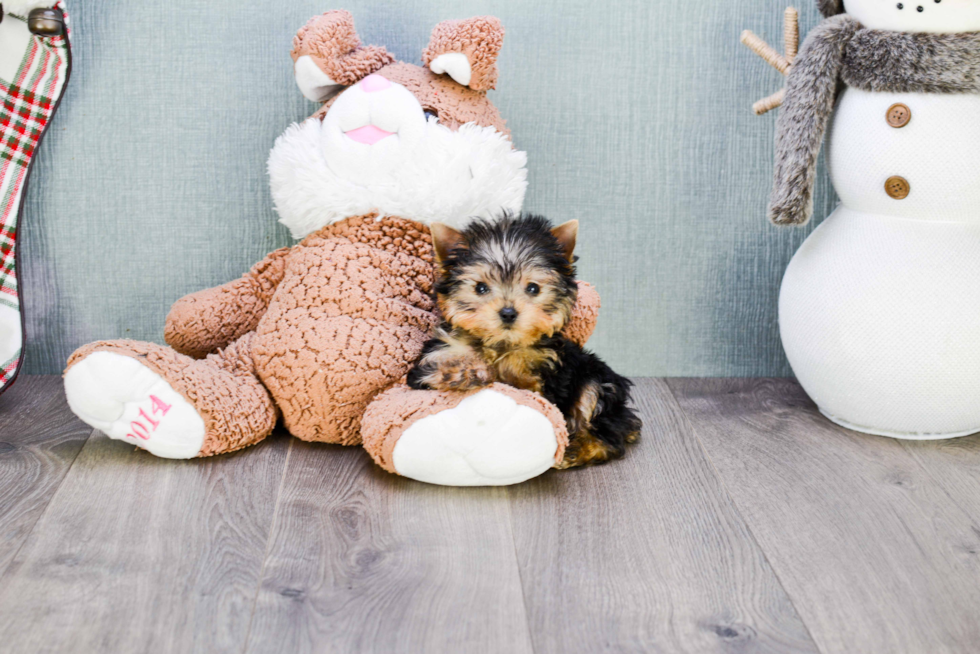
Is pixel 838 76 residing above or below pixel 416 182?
above

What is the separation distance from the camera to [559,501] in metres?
1.34

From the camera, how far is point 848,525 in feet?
4.21

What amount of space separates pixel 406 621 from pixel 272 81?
111 centimetres

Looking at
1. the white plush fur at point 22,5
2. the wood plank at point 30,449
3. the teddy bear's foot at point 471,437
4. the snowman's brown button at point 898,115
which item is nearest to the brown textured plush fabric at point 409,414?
the teddy bear's foot at point 471,437

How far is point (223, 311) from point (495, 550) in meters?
0.70

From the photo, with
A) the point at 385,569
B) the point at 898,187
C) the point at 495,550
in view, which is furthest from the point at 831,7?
the point at 385,569

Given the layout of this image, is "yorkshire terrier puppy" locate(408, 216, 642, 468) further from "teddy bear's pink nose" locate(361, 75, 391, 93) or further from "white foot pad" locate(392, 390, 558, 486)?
"teddy bear's pink nose" locate(361, 75, 391, 93)

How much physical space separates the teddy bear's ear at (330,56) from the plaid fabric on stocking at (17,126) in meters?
0.47

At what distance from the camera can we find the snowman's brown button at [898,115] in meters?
1.44

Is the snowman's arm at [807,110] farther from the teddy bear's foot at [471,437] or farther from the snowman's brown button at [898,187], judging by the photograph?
the teddy bear's foot at [471,437]

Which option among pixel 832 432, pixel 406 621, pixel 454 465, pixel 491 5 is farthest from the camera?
pixel 491 5

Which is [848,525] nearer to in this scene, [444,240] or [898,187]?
[898,187]

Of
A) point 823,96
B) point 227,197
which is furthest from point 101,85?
point 823,96

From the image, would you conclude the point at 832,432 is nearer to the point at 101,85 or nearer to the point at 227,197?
the point at 227,197
